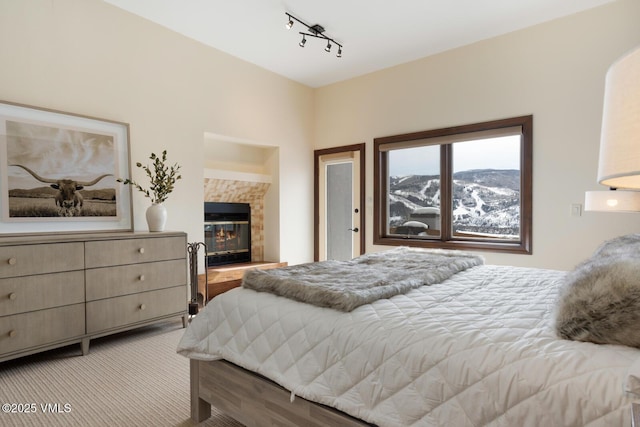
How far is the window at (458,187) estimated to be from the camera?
367cm

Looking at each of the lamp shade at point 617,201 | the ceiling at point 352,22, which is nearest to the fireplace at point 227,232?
the ceiling at point 352,22

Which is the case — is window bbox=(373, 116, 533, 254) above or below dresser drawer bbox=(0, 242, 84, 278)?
above

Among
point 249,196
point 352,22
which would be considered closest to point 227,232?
point 249,196

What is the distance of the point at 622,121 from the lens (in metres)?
0.67

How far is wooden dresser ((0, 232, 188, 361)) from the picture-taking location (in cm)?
232

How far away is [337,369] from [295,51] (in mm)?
3809

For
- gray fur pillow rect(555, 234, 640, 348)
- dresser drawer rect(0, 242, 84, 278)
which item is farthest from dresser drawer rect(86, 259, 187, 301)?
gray fur pillow rect(555, 234, 640, 348)

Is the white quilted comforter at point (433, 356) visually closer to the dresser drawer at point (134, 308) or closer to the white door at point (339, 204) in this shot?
the dresser drawer at point (134, 308)

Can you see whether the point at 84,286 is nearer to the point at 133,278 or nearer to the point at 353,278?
the point at 133,278

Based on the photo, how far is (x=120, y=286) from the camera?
2.84 m

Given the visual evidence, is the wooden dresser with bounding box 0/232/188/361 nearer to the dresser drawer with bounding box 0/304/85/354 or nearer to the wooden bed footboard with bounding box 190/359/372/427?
the dresser drawer with bounding box 0/304/85/354

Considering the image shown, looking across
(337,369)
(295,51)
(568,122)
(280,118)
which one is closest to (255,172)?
(280,118)

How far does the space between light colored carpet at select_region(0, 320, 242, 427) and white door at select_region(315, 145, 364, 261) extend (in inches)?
107

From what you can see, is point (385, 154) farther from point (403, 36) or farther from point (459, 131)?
point (403, 36)
